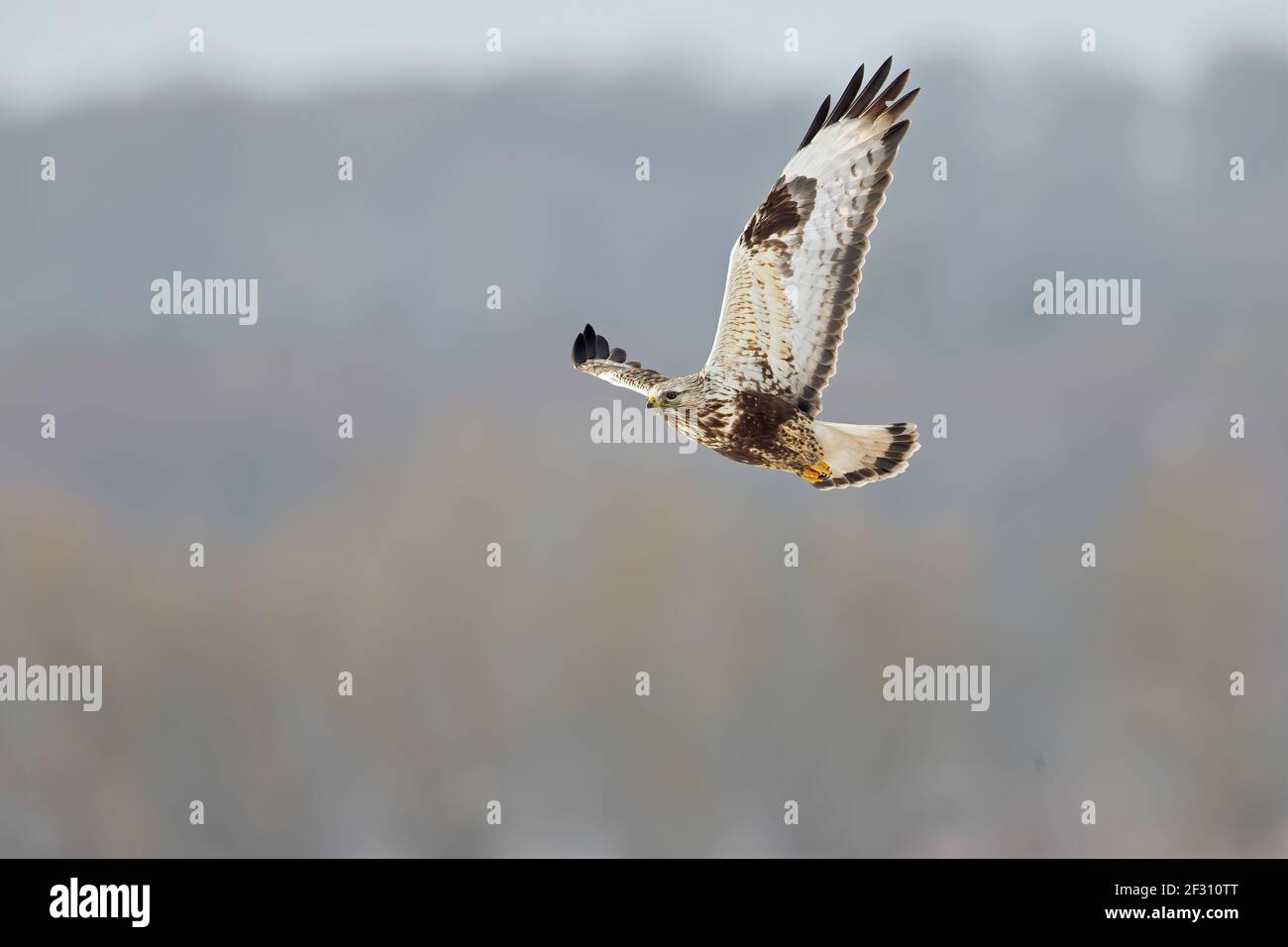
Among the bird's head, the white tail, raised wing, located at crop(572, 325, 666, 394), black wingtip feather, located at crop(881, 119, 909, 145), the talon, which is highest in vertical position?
black wingtip feather, located at crop(881, 119, 909, 145)

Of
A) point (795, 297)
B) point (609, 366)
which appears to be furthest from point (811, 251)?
point (609, 366)

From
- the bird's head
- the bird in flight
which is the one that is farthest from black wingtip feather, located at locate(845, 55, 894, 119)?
the bird's head

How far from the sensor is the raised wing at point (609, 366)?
6750 mm

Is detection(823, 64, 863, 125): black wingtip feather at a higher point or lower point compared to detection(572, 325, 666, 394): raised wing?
higher

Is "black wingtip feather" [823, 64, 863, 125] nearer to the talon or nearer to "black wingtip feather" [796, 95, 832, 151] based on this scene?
"black wingtip feather" [796, 95, 832, 151]

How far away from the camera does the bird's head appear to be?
6234 millimetres

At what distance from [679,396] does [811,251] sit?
90 centimetres

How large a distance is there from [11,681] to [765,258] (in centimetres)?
3505

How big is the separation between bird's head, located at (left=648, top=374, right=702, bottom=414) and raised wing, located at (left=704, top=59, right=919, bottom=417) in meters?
0.19

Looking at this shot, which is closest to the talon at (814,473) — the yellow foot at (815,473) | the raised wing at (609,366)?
the yellow foot at (815,473)

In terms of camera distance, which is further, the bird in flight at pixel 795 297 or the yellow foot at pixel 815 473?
the yellow foot at pixel 815 473

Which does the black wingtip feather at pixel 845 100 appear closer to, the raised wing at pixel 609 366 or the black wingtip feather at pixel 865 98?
the black wingtip feather at pixel 865 98
